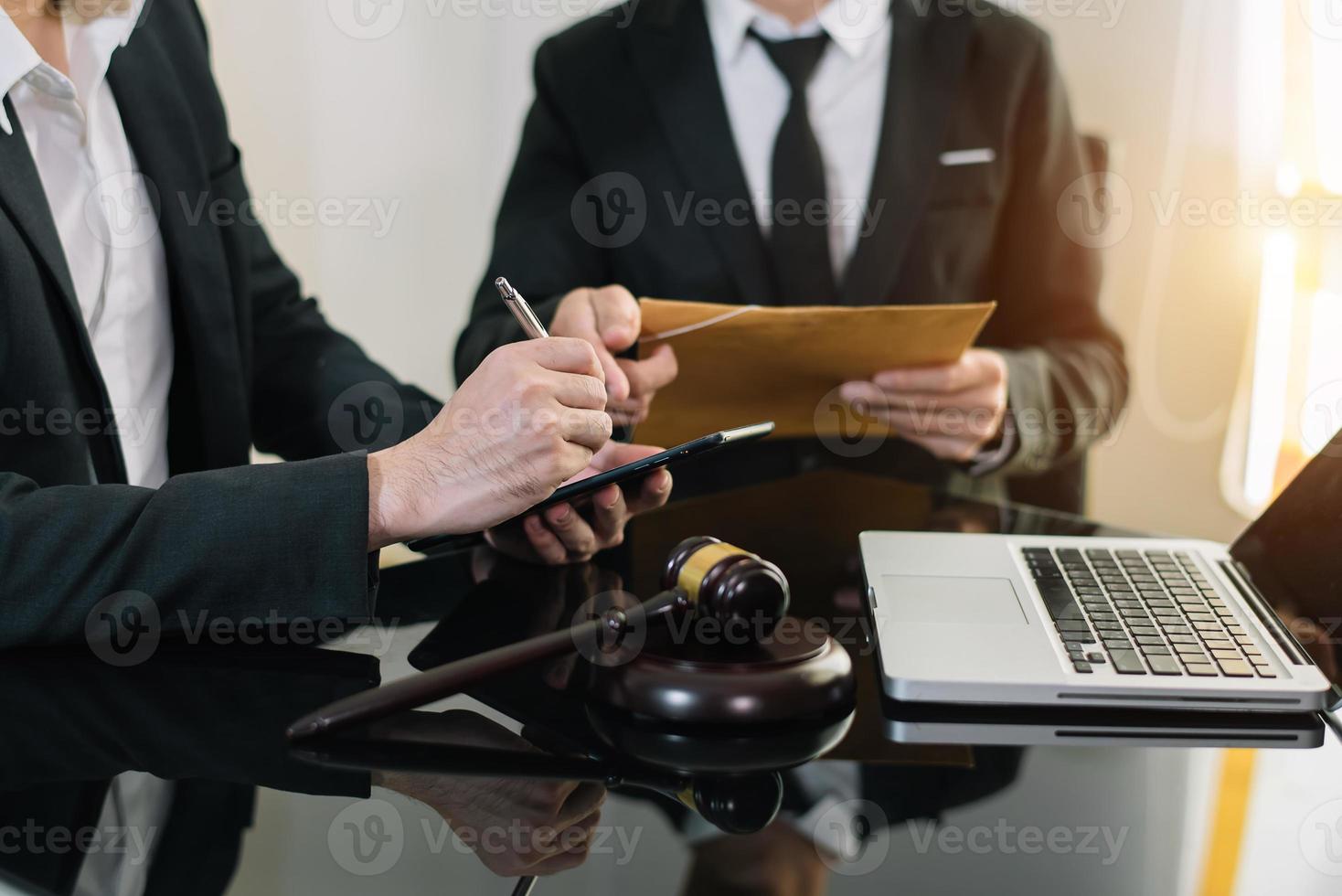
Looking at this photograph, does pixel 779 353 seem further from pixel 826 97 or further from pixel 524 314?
pixel 826 97

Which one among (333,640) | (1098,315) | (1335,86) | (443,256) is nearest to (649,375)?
(333,640)

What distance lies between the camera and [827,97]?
209 centimetres

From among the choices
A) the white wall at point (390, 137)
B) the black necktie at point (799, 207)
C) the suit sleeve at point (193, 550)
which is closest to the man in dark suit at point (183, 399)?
the suit sleeve at point (193, 550)

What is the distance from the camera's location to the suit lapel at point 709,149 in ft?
6.61

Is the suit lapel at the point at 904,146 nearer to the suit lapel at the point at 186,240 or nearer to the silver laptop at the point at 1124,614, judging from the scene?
the silver laptop at the point at 1124,614

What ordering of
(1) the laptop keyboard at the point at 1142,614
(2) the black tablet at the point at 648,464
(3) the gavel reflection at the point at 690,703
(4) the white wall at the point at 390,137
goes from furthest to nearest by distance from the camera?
(4) the white wall at the point at 390,137, (2) the black tablet at the point at 648,464, (1) the laptop keyboard at the point at 1142,614, (3) the gavel reflection at the point at 690,703

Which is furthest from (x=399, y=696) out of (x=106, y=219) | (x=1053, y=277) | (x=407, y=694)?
(x=1053, y=277)

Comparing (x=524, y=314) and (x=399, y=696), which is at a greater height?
(x=524, y=314)

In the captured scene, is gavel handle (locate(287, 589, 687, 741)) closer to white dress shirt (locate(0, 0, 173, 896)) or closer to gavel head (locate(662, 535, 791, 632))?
gavel head (locate(662, 535, 791, 632))

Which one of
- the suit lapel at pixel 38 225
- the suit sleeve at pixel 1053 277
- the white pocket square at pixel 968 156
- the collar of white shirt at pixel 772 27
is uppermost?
the collar of white shirt at pixel 772 27

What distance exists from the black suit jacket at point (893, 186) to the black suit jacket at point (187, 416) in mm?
451

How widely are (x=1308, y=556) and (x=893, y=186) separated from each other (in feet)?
3.88

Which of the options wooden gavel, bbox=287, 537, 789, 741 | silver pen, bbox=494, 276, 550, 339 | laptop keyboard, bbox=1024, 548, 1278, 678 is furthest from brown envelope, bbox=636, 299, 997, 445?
wooden gavel, bbox=287, 537, 789, 741

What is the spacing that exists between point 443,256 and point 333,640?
297 centimetres
